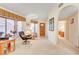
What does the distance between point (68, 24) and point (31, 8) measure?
100 centimetres

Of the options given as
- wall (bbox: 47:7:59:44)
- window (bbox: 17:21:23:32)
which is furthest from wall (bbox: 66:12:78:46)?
window (bbox: 17:21:23:32)

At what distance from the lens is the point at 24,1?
2.68m

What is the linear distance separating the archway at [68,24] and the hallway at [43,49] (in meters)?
0.20

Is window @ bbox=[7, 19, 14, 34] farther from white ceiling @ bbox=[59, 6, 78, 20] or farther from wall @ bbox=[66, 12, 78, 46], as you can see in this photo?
wall @ bbox=[66, 12, 78, 46]

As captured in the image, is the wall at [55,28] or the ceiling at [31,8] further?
the wall at [55,28]

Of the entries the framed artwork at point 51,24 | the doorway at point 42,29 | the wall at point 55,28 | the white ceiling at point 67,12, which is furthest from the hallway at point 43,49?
the white ceiling at point 67,12

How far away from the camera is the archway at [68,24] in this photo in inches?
105

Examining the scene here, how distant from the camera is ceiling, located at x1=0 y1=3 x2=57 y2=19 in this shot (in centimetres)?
269

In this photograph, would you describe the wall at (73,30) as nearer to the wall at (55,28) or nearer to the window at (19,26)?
the wall at (55,28)

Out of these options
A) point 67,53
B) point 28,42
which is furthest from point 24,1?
point 67,53

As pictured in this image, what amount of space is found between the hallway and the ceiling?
2.25ft

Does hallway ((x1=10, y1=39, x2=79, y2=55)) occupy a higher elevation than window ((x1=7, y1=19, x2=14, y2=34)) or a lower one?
lower
